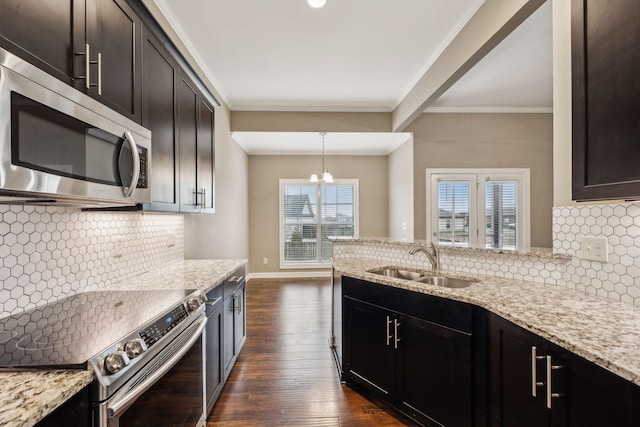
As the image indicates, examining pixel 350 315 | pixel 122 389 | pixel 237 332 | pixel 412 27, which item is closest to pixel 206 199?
pixel 237 332

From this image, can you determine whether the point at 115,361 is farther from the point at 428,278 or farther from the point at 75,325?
the point at 428,278

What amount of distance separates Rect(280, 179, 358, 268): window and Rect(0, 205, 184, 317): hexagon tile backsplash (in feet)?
13.1

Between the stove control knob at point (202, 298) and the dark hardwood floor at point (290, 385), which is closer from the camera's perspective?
the stove control knob at point (202, 298)

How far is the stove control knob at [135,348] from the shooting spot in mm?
1019

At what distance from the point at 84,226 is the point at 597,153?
2461 mm

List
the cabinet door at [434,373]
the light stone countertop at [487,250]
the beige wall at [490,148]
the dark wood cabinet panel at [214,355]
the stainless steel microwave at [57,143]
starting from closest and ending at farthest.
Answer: the stainless steel microwave at [57,143] < the cabinet door at [434,373] < the light stone countertop at [487,250] < the dark wood cabinet panel at [214,355] < the beige wall at [490,148]

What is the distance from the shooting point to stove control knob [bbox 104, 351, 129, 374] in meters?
0.92

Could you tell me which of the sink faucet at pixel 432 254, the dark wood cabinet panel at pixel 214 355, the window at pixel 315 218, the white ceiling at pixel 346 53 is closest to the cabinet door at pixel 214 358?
the dark wood cabinet panel at pixel 214 355

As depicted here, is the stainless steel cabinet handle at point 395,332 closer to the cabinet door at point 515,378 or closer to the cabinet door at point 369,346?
the cabinet door at point 369,346

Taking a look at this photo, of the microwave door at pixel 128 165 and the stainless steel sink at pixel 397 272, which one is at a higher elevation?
the microwave door at pixel 128 165

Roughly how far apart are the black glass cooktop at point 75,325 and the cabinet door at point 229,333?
641 millimetres

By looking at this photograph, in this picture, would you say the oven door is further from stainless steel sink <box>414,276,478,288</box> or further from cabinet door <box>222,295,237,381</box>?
stainless steel sink <box>414,276,478,288</box>

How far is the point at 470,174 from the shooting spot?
4559 millimetres

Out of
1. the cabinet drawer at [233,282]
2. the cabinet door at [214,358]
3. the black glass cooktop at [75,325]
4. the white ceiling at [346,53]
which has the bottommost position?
the cabinet door at [214,358]
